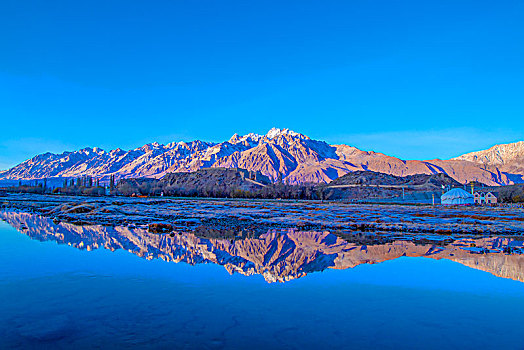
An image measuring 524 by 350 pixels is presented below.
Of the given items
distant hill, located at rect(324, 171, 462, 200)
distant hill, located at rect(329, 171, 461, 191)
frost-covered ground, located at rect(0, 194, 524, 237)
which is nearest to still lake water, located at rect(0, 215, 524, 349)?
frost-covered ground, located at rect(0, 194, 524, 237)

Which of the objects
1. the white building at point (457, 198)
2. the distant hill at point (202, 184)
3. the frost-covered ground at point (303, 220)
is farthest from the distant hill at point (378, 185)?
the frost-covered ground at point (303, 220)

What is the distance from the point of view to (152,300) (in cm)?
750

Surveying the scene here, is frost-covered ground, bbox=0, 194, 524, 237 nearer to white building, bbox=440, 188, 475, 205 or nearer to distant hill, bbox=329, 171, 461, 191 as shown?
white building, bbox=440, 188, 475, 205

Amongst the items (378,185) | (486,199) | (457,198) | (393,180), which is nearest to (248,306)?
(457,198)

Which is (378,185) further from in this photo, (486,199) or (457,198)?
(457,198)

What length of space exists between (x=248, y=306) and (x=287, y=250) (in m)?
6.92

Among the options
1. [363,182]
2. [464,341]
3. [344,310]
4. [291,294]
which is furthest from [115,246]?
[363,182]

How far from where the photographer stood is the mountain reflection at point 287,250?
1110cm

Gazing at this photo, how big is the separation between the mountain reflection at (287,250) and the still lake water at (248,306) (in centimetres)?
57

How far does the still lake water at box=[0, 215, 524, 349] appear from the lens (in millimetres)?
5562

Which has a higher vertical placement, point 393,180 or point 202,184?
point 393,180

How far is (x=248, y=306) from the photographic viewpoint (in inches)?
284

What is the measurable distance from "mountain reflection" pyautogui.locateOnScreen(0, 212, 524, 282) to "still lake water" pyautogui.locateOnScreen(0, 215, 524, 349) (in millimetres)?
565

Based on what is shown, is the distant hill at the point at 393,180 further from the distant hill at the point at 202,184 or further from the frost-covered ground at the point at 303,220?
the frost-covered ground at the point at 303,220
